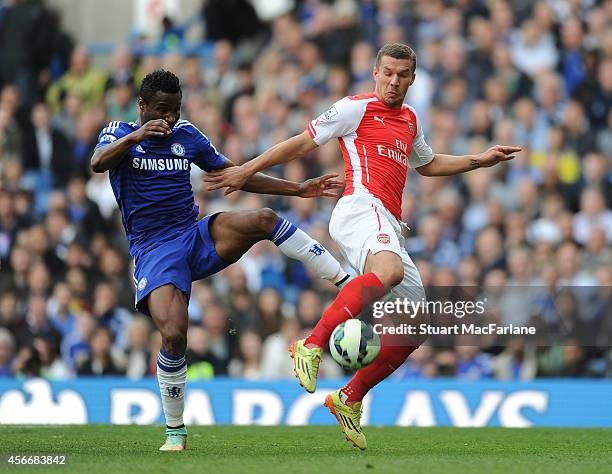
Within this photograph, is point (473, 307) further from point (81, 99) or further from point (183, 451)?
point (81, 99)

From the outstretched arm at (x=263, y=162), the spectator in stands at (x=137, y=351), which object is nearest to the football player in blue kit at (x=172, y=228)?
the outstretched arm at (x=263, y=162)

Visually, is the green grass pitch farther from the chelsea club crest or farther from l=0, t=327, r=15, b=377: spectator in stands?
l=0, t=327, r=15, b=377: spectator in stands

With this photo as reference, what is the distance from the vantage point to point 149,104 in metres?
9.13

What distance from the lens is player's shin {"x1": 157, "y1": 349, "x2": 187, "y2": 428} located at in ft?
30.2

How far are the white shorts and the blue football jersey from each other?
1.10 meters

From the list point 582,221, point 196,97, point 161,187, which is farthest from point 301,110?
point 161,187

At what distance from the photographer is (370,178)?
9.38m

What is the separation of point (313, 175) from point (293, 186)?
22.4ft

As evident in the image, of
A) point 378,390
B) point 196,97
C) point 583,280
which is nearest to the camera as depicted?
point 378,390

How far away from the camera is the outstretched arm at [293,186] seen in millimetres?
9688

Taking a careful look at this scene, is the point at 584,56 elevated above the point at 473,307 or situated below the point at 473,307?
above

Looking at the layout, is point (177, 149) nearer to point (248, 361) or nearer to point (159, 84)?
point (159, 84)

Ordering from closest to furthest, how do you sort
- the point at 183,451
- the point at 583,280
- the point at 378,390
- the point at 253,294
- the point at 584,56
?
the point at 183,451
the point at 378,390
the point at 583,280
the point at 253,294
the point at 584,56

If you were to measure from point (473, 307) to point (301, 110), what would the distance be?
4869 mm
